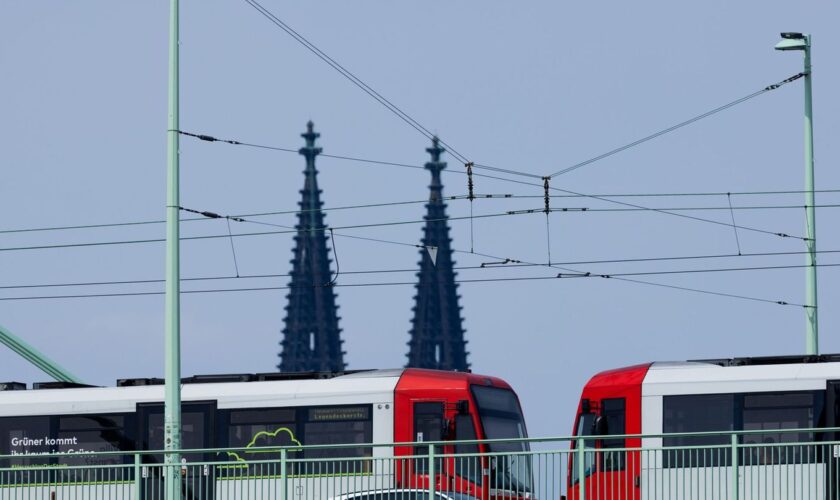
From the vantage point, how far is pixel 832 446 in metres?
23.2

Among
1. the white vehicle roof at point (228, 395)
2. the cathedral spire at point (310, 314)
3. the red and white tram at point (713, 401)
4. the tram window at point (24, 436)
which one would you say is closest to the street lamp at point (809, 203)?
the red and white tram at point (713, 401)

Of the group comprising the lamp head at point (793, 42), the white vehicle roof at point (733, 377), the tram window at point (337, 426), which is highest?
the lamp head at point (793, 42)

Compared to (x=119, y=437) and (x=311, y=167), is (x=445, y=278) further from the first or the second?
(x=119, y=437)

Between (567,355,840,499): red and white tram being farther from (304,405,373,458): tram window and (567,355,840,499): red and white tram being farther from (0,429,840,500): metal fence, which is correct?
(304,405,373,458): tram window

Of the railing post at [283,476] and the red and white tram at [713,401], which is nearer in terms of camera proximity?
the railing post at [283,476]

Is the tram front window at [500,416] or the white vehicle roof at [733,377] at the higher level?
the white vehicle roof at [733,377]

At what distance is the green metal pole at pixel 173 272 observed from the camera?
87.8 ft

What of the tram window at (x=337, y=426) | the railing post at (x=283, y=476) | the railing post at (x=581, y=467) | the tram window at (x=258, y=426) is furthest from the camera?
the tram window at (x=258, y=426)

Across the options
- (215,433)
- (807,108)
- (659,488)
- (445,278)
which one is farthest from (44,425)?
(445,278)

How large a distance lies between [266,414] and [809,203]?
39.4 ft

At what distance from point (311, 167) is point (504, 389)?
503 feet

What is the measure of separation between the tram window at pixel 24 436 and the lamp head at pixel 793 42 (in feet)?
55.6

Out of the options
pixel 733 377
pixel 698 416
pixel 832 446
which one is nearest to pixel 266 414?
pixel 698 416

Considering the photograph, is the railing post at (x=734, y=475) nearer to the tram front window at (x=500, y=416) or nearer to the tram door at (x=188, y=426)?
the tram front window at (x=500, y=416)
